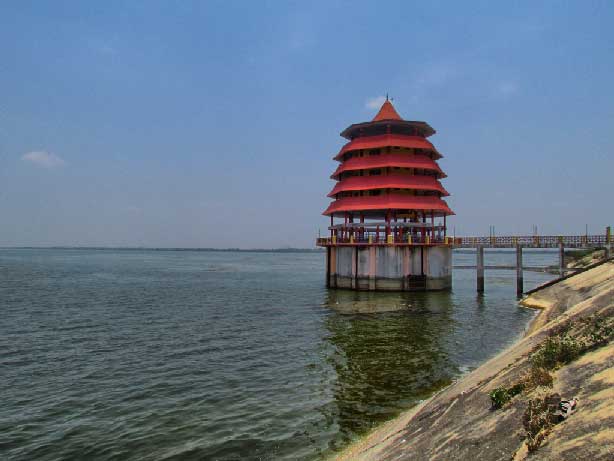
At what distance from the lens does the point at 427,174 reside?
44781 millimetres

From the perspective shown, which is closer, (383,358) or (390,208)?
(383,358)

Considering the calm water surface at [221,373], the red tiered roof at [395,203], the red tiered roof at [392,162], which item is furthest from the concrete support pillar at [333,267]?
the calm water surface at [221,373]

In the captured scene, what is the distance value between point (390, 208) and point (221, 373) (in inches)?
1096

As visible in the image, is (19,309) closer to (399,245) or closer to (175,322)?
(175,322)

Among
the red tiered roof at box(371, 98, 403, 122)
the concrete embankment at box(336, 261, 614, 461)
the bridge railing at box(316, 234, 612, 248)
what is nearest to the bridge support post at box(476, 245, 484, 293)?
the bridge railing at box(316, 234, 612, 248)

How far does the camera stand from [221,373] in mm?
16000

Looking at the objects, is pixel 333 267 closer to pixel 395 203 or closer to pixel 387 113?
pixel 395 203

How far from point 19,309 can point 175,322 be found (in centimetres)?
1487

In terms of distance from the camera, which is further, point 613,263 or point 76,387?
point 613,263

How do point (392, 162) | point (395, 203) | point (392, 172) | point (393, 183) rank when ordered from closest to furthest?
point (395, 203)
point (393, 183)
point (392, 162)
point (392, 172)

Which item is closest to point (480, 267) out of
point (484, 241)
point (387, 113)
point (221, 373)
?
point (484, 241)

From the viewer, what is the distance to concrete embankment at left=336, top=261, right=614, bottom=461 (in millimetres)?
5656

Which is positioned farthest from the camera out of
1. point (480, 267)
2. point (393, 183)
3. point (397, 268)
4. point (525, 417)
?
point (480, 267)

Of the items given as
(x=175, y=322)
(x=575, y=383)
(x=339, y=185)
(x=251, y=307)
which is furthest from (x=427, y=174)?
(x=575, y=383)
